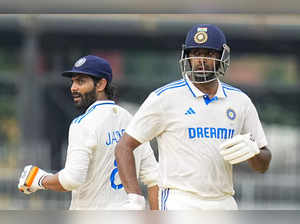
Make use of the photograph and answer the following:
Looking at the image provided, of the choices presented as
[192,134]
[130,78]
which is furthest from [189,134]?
[130,78]

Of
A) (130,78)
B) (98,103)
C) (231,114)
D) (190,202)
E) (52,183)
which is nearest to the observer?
(190,202)

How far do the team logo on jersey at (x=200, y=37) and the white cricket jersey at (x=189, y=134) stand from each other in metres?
0.21

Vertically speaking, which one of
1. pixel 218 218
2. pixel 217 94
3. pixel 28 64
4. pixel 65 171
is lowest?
pixel 218 218

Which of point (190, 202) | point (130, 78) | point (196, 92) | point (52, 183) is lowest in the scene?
point (190, 202)

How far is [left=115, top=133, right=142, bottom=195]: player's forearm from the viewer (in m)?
3.13

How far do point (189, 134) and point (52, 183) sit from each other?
78cm

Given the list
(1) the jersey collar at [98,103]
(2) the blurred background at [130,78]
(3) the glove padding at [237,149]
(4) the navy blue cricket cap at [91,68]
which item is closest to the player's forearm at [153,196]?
(1) the jersey collar at [98,103]

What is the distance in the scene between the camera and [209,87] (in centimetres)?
324

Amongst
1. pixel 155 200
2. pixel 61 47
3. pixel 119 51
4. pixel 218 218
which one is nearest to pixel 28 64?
pixel 61 47

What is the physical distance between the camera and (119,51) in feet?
50.4

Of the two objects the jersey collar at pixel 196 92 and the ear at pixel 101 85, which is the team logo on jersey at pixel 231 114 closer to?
the jersey collar at pixel 196 92

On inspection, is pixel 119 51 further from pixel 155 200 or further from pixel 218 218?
pixel 218 218

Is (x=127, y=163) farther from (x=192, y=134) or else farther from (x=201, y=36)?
(x=201, y=36)

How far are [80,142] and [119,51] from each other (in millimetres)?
11942
